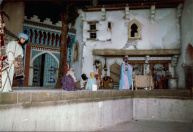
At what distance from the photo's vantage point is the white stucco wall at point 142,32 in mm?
11250

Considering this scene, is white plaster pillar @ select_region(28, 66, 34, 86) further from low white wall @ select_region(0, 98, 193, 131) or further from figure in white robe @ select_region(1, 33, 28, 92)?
figure in white robe @ select_region(1, 33, 28, 92)

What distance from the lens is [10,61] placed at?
4.08 meters

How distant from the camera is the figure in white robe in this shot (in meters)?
3.87

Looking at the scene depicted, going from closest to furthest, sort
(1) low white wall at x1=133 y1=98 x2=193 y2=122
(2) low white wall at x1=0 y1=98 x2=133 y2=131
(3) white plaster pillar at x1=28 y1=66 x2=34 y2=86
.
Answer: (2) low white wall at x1=0 y1=98 x2=133 y2=131 → (1) low white wall at x1=133 y1=98 x2=193 y2=122 → (3) white plaster pillar at x1=28 y1=66 x2=34 y2=86

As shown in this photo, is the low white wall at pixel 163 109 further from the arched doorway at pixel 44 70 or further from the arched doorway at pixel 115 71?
the arched doorway at pixel 44 70

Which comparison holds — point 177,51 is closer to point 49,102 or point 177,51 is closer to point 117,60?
point 117,60

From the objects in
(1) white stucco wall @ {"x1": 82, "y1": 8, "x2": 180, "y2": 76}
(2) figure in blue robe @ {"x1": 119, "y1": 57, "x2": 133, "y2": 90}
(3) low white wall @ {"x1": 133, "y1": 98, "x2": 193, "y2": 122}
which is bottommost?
(3) low white wall @ {"x1": 133, "y1": 98, "x2": 193, "y2": 122}

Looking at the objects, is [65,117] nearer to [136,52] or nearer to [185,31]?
[136,52]

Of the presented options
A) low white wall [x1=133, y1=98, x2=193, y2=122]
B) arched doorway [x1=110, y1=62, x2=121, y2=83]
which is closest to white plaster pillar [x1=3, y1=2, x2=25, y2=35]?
arched doorway [x1=110, y1=62, x2=121, y2=83]

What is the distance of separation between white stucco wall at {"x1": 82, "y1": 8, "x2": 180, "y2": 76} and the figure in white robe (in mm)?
7614

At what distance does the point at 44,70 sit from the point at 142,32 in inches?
342

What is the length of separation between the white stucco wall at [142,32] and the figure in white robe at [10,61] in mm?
7614

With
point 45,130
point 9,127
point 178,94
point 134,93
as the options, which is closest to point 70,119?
point 45,130

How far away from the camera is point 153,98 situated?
7391 millimetres
